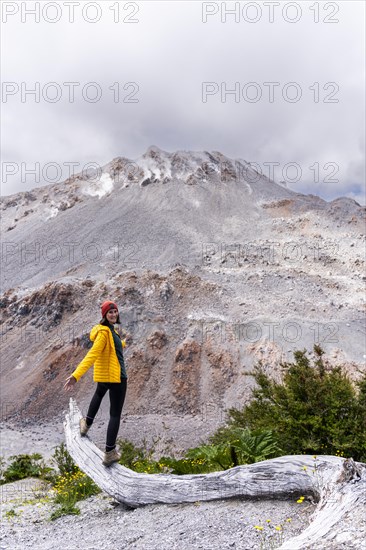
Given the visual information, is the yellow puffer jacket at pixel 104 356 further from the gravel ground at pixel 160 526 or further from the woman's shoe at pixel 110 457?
the gravel ground at pixel 160 526

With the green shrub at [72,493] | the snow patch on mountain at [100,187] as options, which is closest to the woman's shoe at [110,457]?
the green shrub at [72,493]

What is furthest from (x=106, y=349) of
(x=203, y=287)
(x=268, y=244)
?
(x=268, y=244)

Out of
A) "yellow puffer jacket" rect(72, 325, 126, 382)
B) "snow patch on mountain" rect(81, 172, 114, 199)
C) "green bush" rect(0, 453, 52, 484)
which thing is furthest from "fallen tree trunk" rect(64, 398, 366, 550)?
"snow patch on mountain" rect(81, 172, 114, 199)

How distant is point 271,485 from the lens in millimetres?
5102

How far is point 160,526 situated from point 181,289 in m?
30.3

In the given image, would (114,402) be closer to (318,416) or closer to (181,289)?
(318,416)

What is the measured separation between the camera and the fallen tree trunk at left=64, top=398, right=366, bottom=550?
12.7 ft

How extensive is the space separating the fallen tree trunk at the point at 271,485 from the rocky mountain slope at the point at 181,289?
18175mm

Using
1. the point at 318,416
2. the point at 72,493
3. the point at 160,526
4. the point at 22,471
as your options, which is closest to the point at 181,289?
the point at 22,471

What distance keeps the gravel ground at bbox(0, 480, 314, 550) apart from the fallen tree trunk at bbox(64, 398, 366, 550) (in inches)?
5.1

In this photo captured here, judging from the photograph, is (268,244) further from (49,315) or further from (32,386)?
Answer: (32,386)

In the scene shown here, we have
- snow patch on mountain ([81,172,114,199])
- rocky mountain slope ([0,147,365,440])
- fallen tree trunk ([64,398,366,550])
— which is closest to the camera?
fallen tree trunk ([64,398,366,550])

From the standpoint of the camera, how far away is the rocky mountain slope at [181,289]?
27.8 m

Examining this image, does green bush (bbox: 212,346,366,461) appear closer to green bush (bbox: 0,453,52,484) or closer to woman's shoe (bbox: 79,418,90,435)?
woman's shoe (bbox: 79,418,90,435)
